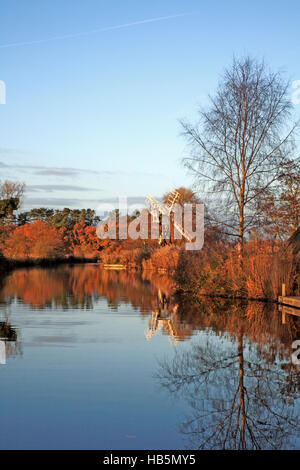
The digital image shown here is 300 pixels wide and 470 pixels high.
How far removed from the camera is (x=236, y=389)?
6930 mm

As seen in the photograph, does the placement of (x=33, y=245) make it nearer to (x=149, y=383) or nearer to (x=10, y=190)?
(x=10, y=190)

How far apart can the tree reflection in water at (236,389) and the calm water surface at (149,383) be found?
13 mm

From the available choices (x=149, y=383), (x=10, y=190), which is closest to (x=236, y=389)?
(x=149, y=383)

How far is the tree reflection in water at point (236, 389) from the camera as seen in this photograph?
521cm

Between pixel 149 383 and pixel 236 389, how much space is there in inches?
43.4

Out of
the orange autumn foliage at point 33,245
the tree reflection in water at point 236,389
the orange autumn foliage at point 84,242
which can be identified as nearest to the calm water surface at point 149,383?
the tree reflection in water at point 236,389

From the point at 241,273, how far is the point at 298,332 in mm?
8448

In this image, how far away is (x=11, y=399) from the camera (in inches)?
251

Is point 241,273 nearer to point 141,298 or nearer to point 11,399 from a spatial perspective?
point 141,298

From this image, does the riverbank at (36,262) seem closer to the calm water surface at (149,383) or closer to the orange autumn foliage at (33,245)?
the orange autumn foliage at (33,245)

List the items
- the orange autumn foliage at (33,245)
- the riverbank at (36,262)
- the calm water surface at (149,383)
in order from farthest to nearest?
the orange autumn foliage at (33,245), the riverbank at (36,262), the calm water surface at (149,383)

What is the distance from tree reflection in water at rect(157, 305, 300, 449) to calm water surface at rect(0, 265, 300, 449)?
13 millimetres
